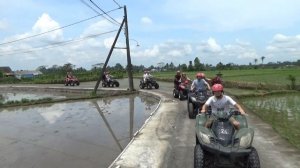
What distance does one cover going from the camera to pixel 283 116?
14180mm

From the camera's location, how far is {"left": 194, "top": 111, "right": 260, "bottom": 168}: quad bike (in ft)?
21.7

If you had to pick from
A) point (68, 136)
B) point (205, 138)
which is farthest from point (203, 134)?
point (68, 136)

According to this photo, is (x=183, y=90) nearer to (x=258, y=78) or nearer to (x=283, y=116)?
(x=283, y=116)

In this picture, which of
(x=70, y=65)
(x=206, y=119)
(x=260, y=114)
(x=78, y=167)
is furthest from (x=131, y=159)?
(x=70, y=65)

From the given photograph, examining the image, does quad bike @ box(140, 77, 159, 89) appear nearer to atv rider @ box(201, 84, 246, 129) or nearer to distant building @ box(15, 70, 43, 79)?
atv rider @ box(201, 84, 246, 129)

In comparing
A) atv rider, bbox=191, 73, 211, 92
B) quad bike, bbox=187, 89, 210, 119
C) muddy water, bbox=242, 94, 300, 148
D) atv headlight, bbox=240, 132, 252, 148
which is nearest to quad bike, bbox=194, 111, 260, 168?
atv headlight, bbox=240, 132, 252, 148

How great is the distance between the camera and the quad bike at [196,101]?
44.0 feet

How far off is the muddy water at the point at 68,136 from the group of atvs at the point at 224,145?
8.68 feet

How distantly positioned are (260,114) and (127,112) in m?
6.02

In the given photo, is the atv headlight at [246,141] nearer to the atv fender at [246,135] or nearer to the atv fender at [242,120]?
the atv fender at [246,135]

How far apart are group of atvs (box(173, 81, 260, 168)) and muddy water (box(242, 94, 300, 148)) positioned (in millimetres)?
2867

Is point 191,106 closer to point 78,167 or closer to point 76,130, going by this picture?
point 76,130

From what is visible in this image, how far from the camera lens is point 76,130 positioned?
44.0ft

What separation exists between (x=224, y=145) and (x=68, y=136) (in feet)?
22.0
